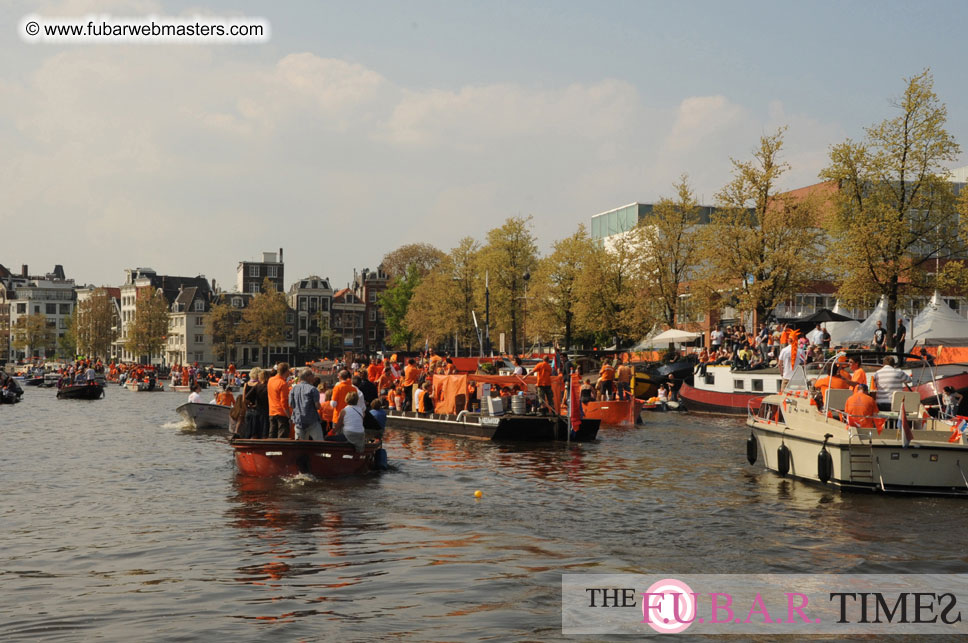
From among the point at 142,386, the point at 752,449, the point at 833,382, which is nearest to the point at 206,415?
the point at 752,449

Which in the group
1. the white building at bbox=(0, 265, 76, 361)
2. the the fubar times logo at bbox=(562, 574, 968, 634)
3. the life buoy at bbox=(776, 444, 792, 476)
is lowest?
the the fubar times logo at bbox=(562, 574, 968, 634)

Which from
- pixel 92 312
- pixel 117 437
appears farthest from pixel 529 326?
pixel 92 312

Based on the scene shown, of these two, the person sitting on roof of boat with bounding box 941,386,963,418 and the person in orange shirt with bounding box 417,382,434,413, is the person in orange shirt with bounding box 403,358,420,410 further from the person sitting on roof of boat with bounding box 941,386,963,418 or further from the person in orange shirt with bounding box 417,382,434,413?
the person sitting on roof of boat with bounding box 941,386,963,418

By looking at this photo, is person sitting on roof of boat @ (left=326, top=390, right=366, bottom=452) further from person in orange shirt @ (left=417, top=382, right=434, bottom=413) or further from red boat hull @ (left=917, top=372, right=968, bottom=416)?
red boat hull @ (left=917, top=372, right=968, bottom=416)

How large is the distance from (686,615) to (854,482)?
8710mm

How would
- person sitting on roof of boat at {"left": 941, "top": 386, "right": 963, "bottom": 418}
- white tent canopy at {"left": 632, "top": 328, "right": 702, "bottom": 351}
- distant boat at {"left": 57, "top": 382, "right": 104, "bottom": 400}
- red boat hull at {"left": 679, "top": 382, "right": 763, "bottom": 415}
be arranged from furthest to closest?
distant boat at {"left": 57, "top": 382, "right": 104, "bottom": 400}, white tent canopy at {"left": 632, "top": 328, "right": 702, "bottom": 351}, red boat hull at {"left": 679, "top": 382, "right": 763, "bottom": 415}, person sitting on roof of boat at {"left": 941, "top": 386, "right": 963, "bottom": 418}

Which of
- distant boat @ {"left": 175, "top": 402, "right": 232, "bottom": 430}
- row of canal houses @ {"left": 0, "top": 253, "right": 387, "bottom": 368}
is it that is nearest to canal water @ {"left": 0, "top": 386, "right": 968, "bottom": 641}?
distant boat @ {"left": 175, "top": 402, "right": 232, "bottom": 430}

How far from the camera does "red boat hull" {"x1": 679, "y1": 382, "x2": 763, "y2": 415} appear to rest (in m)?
43.8

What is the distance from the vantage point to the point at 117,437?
3359cm

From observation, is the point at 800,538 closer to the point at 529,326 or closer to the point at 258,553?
the point at 258,553

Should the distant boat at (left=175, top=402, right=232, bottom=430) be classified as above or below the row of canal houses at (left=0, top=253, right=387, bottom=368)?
below

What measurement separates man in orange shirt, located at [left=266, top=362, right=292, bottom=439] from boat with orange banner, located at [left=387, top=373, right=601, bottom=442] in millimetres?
9721

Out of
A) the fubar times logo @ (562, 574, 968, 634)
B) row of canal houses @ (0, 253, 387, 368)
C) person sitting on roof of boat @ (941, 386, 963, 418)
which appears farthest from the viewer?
row of canal houses @ (0, 253, 387, 368)

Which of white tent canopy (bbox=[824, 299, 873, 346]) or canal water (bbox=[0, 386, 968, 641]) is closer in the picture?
canal water (bbox=[0, 386, 968, 641])
